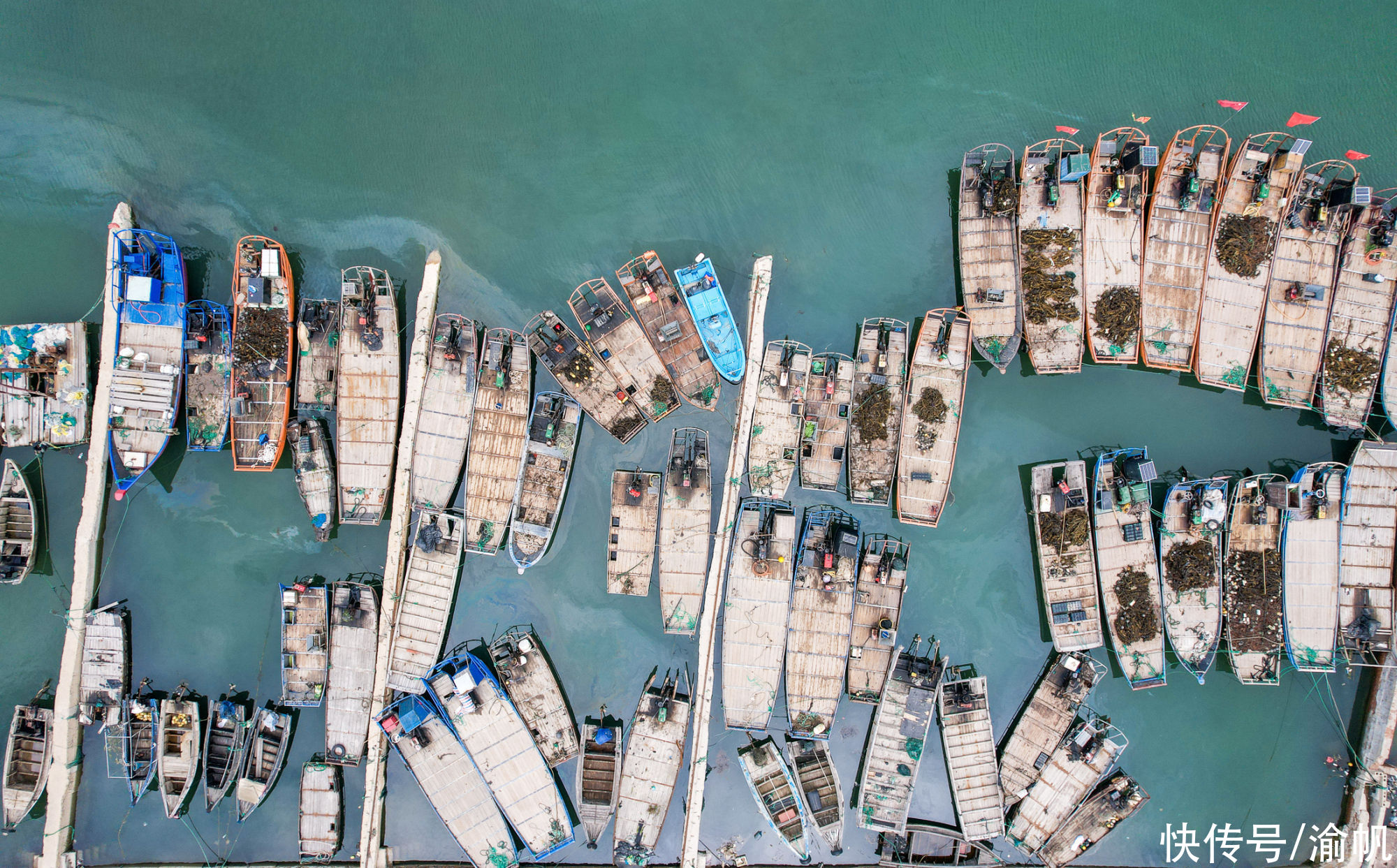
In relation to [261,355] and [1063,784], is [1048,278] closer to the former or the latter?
[1063,784]

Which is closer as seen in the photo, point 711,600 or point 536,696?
point 711,600

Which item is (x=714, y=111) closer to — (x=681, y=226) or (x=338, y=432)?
(x=681, y=226)

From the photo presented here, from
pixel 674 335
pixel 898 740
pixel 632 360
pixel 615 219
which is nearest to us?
pixel 898 740

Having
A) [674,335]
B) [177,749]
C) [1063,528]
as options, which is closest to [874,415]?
[674,335]

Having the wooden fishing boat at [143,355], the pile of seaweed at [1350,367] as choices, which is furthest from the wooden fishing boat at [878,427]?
the wooden fishing boat at [143,355]

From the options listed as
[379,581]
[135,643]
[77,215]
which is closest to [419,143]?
[77,215]

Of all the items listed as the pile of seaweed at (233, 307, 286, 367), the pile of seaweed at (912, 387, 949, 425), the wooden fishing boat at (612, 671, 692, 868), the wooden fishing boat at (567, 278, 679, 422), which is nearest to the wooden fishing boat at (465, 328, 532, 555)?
the wooden fishing boat at (567, 278, 679, 422)

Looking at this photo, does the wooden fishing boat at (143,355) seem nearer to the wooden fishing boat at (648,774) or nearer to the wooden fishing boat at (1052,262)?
→ the wooden fishing boat at (648,774)
